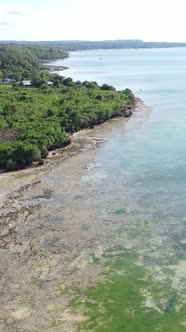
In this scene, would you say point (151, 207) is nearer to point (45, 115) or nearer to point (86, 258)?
point (86, 258)

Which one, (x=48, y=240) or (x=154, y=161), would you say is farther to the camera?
(x=154, y=161)

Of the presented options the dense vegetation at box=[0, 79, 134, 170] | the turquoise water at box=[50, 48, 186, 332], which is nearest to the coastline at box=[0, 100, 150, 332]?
the turquoise water at box=[50, 48, 186, 332]

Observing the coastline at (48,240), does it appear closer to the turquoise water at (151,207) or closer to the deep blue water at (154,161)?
the turquoise water at (151,207)

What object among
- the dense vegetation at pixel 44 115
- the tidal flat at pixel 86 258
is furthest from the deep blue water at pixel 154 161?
the dense vegetation at pixel 44 115

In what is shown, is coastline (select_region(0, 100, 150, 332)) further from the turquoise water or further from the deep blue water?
the deep blue water

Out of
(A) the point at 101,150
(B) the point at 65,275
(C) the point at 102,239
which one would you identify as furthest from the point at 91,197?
(A) the point at 101,150

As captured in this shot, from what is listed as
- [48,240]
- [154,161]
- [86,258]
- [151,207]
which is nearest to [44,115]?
[154,161]
